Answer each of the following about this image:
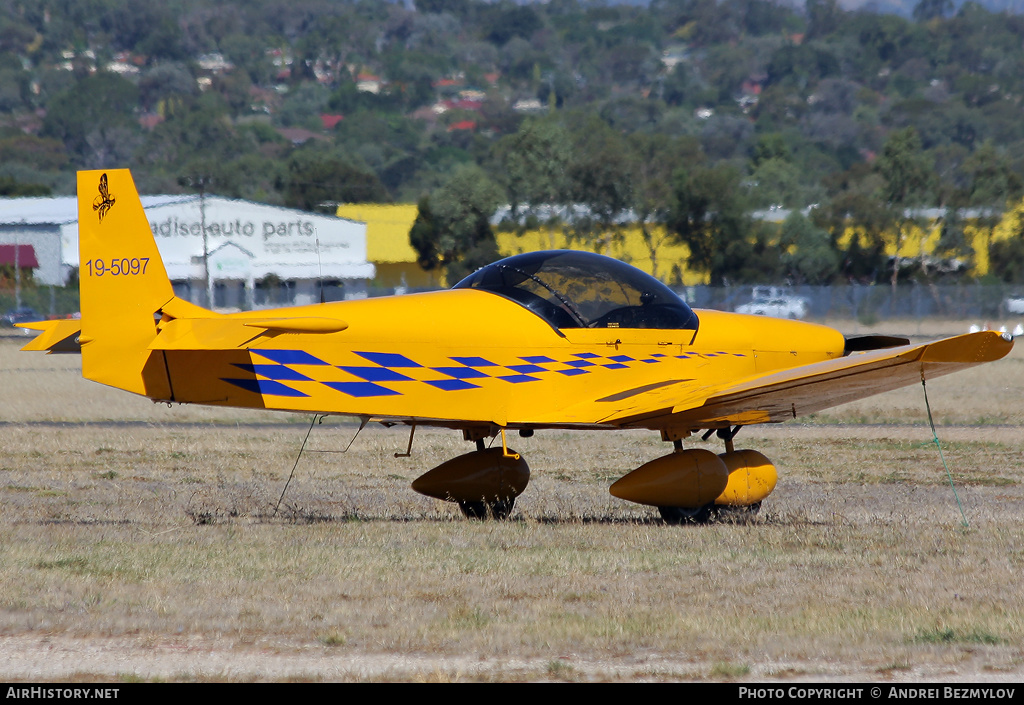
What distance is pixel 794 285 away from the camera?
173ft

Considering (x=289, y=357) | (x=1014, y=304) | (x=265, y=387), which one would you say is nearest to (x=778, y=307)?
(x=1014, y=304)

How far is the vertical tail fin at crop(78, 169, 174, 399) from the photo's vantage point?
955 centimetres

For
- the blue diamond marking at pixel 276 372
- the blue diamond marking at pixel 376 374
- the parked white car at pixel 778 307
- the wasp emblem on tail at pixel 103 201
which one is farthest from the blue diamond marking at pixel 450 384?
the parked white car at pixel 778 307

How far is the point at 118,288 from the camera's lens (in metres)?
9.66

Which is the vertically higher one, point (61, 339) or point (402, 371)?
point (61, 339)

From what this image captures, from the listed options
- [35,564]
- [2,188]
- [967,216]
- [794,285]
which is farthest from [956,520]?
[2,188]

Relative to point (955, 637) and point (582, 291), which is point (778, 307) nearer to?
point (582, 291)

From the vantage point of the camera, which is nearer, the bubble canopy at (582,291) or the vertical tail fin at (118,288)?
the vertical tail fin at (118,288)

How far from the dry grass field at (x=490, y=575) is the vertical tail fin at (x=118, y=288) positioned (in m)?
1.34

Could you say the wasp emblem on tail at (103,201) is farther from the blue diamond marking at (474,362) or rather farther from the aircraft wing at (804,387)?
the aircraft wing at (804,387)

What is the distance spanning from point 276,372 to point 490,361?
1.76 m

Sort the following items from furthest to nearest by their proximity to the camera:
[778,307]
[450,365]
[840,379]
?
[778,307] < [450,365] < [840,379]

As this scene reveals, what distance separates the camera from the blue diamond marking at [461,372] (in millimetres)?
9914

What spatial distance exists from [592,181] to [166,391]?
154 ft
